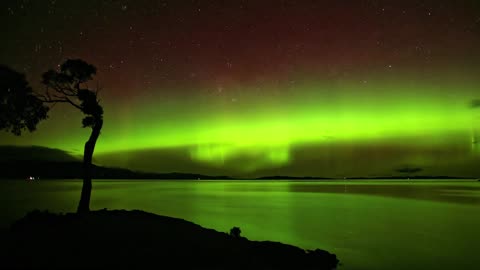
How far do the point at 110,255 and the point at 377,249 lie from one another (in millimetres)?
17678

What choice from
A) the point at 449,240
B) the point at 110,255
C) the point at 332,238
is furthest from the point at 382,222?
the point at 110,255

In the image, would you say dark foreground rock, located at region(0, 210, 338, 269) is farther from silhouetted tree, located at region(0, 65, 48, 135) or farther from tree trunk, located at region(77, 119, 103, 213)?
silhouetted tree, located at region(0, 65, 48, 135)

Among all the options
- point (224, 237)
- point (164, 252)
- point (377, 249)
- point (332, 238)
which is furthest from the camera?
point (332, 238)

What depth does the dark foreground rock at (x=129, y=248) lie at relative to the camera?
10.5m

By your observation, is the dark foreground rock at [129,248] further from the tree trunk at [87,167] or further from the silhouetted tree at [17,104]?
the silhouetted tree at [17,104]

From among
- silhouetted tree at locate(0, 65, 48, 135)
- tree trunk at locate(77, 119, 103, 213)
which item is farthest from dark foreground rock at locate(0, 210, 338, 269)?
silhouetted tree at locate(0, 65, 48, 135)

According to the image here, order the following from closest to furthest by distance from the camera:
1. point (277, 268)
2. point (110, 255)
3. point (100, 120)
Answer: point (110, 255)
point (277, 268)
point (100, 120)

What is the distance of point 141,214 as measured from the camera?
1808 cm

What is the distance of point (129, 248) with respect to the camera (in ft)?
38.8

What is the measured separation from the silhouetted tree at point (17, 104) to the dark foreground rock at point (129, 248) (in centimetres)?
531

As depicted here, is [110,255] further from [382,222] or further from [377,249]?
[382,222]

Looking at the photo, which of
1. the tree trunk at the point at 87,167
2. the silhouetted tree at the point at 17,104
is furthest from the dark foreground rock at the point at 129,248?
the silhouetted tree at the point at 17,104

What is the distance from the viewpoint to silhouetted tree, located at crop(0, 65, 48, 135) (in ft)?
55.1

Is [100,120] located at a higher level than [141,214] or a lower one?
higher
